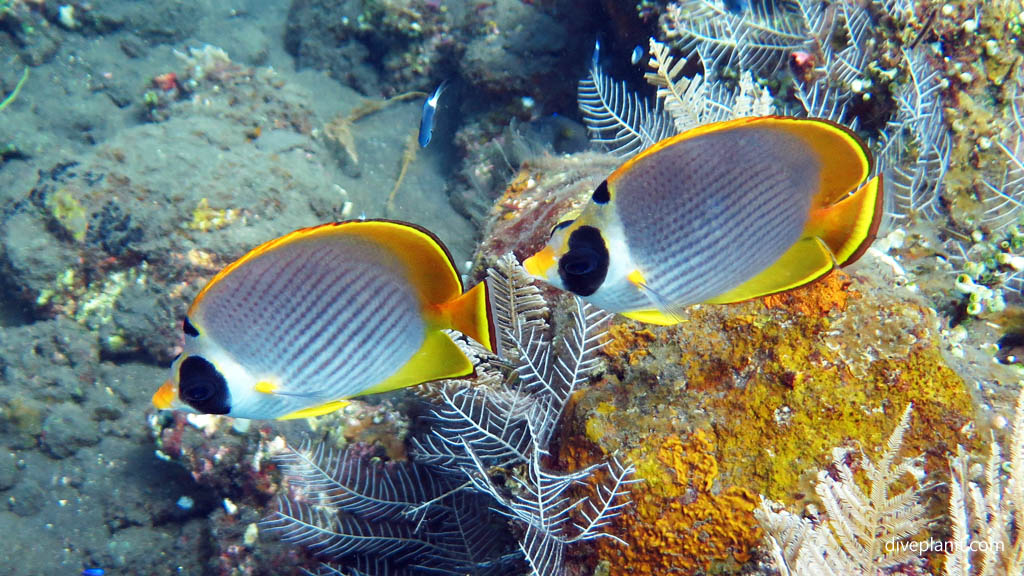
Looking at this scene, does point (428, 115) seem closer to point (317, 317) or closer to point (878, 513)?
point (317, 317)

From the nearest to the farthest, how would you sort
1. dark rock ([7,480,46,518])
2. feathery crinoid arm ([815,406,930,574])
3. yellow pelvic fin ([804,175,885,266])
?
yellow pelvic fin ([804,175,885,266]), feathery crinoid arm ([815,406,930,574]), dark rock ([7,480,46,518])

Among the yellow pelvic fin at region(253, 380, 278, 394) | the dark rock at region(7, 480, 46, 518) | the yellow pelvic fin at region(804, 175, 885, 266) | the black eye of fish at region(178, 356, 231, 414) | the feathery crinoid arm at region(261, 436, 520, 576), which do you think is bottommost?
the dark rock at region(7, 480, 46, 518)

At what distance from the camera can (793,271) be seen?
5.52 feet

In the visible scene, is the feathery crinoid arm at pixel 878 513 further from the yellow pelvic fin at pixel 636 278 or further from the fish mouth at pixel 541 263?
the fish mouth at pixel 541 263

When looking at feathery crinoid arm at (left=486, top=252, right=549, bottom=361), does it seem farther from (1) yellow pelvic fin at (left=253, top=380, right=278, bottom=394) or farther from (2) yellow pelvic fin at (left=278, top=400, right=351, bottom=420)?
(1) yellow pelvic fin at (left=253, top=380, right=278, bottom=394)

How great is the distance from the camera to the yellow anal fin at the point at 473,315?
1.61 metres

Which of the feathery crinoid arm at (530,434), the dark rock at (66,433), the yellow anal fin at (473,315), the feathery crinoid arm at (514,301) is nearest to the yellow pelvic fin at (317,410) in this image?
the yellow anal fin at (473,315)

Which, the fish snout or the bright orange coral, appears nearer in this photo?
the fish snout

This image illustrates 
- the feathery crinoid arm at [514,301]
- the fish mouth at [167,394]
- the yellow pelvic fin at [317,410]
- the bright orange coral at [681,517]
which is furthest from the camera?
the feathery crinoid arm at [514,301]

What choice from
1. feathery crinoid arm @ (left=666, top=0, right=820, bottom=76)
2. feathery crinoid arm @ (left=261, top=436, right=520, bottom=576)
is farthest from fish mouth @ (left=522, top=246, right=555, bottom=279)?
feathery crinoid arm @ (left=666, top=0, right=820, bottom=76)

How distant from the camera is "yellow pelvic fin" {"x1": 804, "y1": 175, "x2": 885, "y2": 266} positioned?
5.07ft

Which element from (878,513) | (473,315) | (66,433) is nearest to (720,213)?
(473,315)

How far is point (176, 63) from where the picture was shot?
8977mm

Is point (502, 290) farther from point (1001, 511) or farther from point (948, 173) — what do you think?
point (948, 173)
